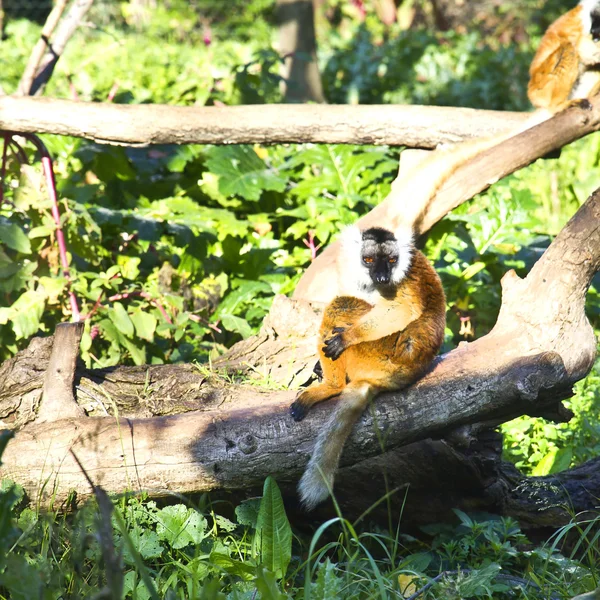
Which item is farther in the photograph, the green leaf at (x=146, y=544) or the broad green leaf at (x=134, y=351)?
the broad green leaf at (x=134, y=351)

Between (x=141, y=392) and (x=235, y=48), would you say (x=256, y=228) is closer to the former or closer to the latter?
(x=141, y=392)

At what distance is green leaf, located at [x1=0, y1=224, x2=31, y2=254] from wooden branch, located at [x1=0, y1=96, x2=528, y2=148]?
655mm

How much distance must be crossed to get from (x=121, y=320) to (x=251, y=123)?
155 cm

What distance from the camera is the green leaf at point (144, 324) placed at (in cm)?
489

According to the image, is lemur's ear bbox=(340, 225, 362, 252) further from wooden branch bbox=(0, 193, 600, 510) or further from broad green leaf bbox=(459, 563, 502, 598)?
broad green leaf bbox=(459, 563, 502, 598)

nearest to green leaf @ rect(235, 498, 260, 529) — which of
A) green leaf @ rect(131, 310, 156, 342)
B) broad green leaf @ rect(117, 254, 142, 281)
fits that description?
green leaf @ rect(131, 310, 156, 342)

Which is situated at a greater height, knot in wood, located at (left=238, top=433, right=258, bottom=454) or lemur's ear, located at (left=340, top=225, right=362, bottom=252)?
lemur's ear, located at (left=340, top=225, right=362, bottom=252)

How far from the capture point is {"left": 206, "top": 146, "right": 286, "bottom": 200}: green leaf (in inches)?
248

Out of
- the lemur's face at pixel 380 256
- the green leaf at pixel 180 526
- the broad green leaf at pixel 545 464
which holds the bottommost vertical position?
the broad green leaf at pixel 545 464

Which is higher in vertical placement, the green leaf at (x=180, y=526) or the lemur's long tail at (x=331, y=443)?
the lemur's long tail at (x=331, y=443)

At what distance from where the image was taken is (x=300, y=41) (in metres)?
10.1

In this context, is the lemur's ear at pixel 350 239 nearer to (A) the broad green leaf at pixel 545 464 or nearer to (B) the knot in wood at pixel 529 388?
(B) the knot in wood at pixel 529 388

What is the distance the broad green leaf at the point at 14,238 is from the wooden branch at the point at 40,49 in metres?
1.25

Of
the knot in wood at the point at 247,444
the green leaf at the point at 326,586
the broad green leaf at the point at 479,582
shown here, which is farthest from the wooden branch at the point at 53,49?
the broad green leaf at the point at 479,582
